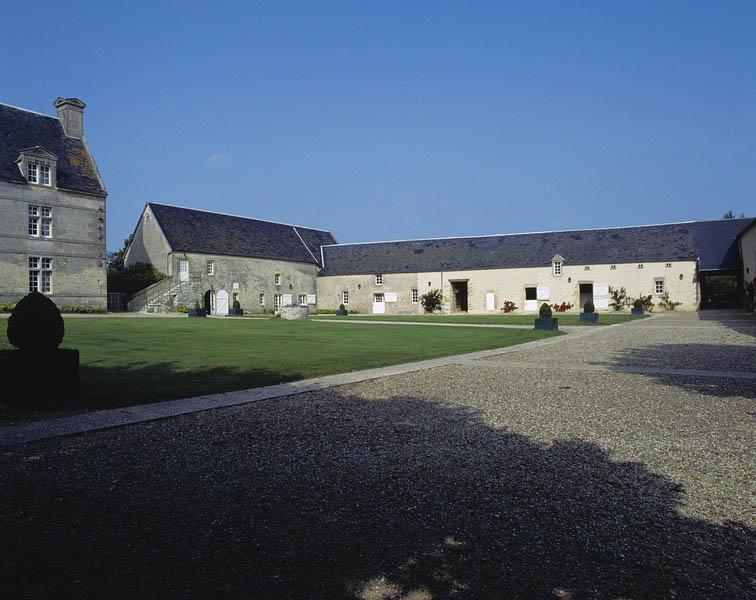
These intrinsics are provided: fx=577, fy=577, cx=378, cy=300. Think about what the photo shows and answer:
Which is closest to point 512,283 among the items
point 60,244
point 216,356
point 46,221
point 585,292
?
point 585,292

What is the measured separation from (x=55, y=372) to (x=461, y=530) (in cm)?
593

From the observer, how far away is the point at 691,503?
386cm

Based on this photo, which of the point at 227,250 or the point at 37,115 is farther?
the point at 227,250

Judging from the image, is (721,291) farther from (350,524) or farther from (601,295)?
(350,524)

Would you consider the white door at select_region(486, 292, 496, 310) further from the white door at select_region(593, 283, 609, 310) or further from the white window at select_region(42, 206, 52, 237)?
the white window at select_region(42, 206, 52, 237)

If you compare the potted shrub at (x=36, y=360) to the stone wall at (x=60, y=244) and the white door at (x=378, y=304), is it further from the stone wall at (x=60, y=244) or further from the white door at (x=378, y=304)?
the white door at (x=378, y=304)

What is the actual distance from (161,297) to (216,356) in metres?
28.1

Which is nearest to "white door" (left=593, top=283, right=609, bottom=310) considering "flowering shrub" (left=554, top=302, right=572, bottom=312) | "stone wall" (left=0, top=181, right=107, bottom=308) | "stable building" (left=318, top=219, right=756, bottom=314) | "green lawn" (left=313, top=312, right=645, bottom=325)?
"stable building" (left=318, top=219, right=756, bottom=314)

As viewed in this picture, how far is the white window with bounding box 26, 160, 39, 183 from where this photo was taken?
3064 cm

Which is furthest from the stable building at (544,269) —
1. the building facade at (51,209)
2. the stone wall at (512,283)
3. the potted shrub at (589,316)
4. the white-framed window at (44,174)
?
the white-framed window at (44,174)

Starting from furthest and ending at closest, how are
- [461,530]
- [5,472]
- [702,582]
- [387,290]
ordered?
1. [387,290]
2. [5,472]
3. [461,530]
4. [702,582]

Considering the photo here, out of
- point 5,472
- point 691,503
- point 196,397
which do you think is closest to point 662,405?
point 691,503

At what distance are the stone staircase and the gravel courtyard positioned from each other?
33603 mm

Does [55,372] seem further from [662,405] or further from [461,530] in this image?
[662,405]
